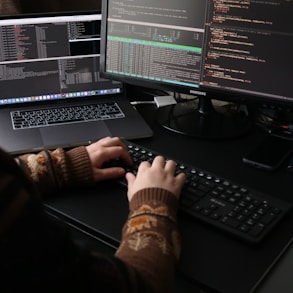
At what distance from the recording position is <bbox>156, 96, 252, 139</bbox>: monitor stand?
1.36 m

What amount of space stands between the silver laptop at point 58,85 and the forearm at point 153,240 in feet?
1.35

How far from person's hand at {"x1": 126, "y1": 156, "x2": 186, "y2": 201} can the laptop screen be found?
53 centimetres

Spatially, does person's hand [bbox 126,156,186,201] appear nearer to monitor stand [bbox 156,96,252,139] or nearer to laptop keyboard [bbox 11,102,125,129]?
monitor stand [bbox 156,96,252,139]

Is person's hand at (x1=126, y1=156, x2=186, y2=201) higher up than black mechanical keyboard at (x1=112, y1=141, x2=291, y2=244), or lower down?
higher up

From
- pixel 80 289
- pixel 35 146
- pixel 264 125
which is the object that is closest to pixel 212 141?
pixel 264 125

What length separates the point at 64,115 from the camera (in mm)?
1451

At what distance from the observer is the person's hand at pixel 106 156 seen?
112 cm

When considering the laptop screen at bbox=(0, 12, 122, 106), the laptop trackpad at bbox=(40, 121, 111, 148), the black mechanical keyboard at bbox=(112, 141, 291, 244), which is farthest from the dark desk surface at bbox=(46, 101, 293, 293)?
the laptop screen at bbox=(0, 12, 122, 106)

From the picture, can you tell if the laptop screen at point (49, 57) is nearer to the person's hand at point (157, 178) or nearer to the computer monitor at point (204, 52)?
the computer monitor at point (204, 52)

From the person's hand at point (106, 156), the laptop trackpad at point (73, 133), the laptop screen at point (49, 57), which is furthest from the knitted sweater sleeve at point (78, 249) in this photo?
the laptop screen at point (49, 57)

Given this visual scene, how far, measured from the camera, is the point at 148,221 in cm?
89

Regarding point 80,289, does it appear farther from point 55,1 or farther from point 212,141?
point 55,1

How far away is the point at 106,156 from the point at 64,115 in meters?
0.36

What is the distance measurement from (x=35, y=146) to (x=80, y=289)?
24.7 inches
